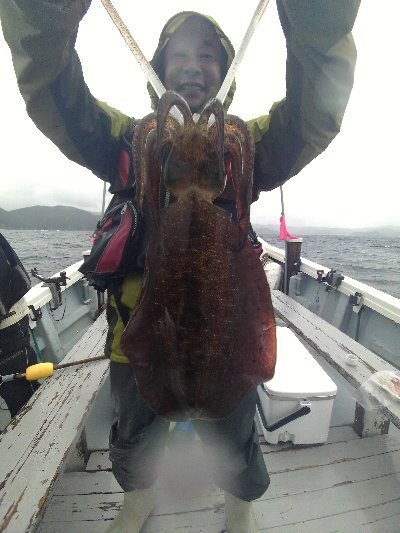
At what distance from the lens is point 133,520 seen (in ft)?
8.54

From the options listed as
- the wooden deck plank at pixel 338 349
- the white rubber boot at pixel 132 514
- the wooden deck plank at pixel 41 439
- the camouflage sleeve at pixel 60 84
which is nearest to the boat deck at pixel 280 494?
the white rubber boot at pixel 132 514

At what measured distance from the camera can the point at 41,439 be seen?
2.64m

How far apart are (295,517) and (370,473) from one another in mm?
983

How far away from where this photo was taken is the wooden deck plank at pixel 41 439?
6.83 feet

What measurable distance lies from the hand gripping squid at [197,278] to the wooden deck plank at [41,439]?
1.15m

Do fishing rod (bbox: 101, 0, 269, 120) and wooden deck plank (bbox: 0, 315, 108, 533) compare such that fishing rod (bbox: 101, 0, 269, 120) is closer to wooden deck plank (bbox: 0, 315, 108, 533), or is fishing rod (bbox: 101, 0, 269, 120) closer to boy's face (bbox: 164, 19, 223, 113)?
boy's face (bbox: 164, 19, 223, 113)

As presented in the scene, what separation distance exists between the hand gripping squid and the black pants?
49 centimetres

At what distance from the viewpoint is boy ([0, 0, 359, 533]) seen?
1.60 meters

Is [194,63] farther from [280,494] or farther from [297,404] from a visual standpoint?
[280,494]

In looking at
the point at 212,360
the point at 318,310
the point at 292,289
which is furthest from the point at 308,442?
the point at 292,289

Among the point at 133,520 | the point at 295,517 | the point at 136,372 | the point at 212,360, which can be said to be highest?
the point at 212,360

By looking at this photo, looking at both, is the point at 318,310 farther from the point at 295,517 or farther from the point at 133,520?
the point at 133,520

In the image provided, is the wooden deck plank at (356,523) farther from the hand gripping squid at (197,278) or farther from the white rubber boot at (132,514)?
the hand gripping squid at (197,278)

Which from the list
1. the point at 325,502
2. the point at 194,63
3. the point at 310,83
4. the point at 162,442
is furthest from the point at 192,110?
the point at 325,502
